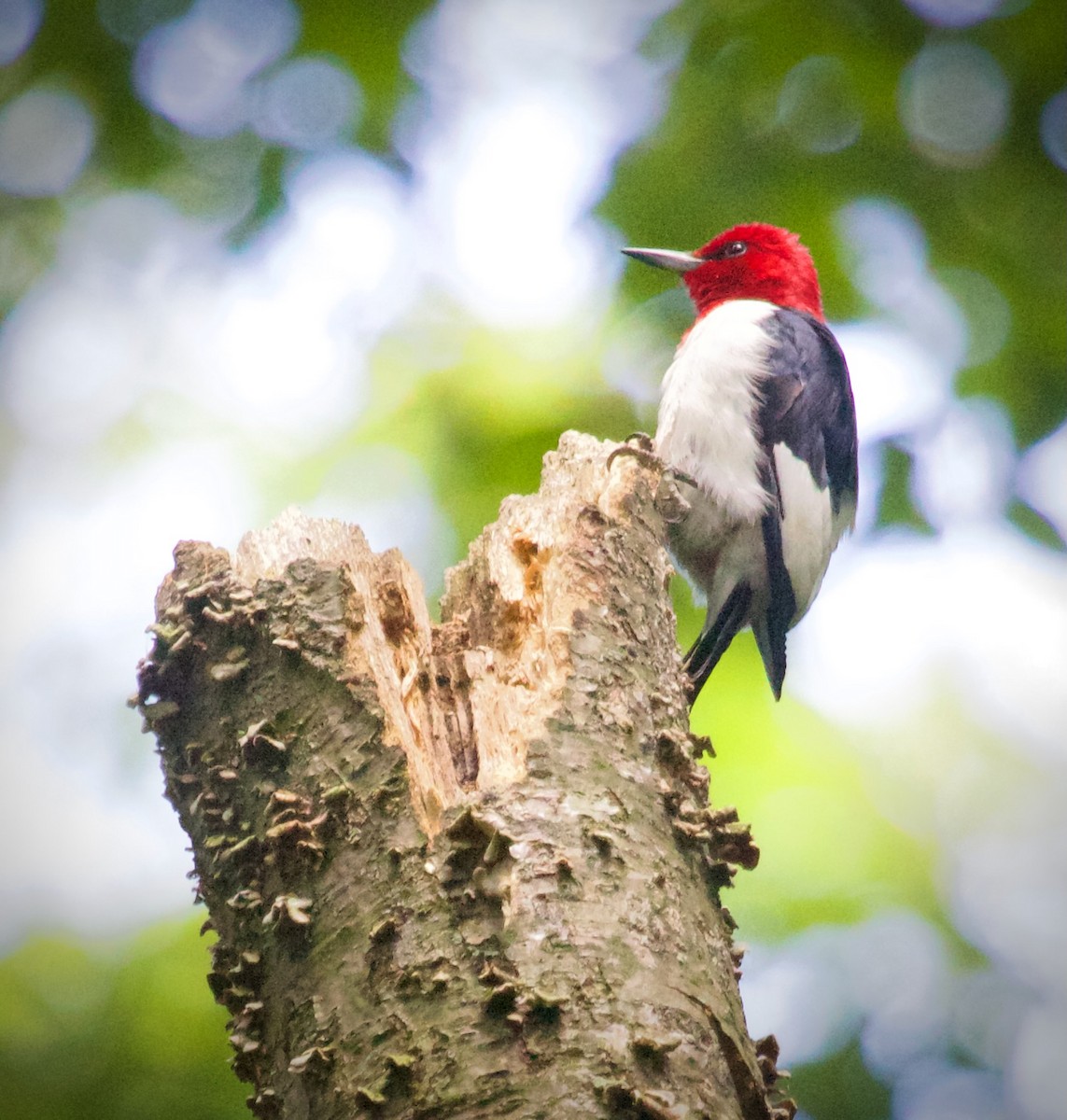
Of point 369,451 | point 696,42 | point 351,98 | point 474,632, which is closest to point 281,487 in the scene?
point 369,451

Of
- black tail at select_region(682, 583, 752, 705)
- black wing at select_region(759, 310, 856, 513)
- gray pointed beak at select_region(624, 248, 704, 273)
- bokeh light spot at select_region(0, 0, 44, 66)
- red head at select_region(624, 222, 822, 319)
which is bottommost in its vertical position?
black tail at select_region(682, 583, 752, 705)

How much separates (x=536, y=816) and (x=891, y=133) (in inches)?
94.8

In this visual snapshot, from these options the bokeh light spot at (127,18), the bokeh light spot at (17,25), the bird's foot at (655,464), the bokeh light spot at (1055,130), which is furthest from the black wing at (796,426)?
the bokeh light spot at (17,25)

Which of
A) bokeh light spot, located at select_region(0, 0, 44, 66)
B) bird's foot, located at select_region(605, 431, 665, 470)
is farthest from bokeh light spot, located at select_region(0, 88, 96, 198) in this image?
bird's foot, located at select_region(605, 431, 665, 470)

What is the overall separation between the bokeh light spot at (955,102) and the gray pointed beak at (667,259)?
0.74 meters

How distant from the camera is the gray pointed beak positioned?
3393 millimetres

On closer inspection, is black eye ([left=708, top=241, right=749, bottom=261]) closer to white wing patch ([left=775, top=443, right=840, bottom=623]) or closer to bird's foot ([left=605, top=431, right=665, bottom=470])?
white wing patch ([left=775, top=443, right=840, bottom=623])

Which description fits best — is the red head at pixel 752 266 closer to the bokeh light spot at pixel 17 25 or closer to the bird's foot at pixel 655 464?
the bird's foot at pixel 655 464

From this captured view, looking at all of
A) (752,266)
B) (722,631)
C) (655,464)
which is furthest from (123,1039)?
(752,266)

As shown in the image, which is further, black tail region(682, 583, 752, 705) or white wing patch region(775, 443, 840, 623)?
white wing patch region(775, 443, 840, 623)

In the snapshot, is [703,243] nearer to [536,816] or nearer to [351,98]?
[351,98]

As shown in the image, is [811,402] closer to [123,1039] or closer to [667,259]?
[667,259]

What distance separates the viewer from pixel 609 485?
2.12m

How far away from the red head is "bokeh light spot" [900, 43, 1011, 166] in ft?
1.50
